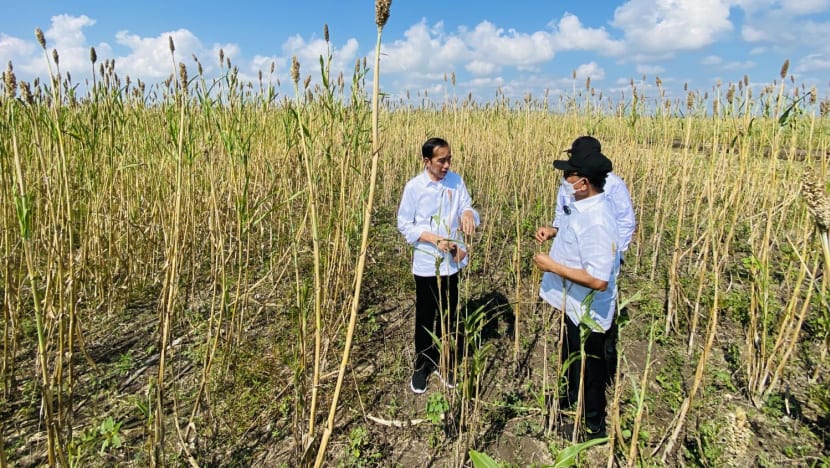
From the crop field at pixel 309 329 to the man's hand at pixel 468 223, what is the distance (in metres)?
0.33

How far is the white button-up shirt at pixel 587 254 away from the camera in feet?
5.05

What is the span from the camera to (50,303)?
1.27 meters

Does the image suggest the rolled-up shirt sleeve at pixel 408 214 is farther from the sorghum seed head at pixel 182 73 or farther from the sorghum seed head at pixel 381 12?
the sorghum seed head at pixel 381 12

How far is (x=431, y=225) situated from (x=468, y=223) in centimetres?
22

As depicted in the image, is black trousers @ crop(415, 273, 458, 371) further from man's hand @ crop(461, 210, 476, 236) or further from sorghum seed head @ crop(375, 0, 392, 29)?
sorghum seed head @ crop(375, 0, 392, 29)

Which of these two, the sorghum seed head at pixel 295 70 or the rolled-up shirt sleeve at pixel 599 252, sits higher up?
the sorghum seed head at pixel 295 70

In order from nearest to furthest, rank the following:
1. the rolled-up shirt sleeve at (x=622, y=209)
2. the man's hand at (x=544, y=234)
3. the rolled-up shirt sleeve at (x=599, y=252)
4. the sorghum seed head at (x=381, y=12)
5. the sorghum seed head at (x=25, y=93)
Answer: the sorghum seed head at (x=381, y=12)
the sorghum seed head at (x=25, y=93)
the rolled-up shirt sleeve at (x=599, y=252)
the man's hand at (x=544, y=234)
the rolled-up shirt sleeve at (x=622, y=209)

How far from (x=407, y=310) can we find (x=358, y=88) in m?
1.70

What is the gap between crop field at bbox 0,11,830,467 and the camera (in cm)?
144

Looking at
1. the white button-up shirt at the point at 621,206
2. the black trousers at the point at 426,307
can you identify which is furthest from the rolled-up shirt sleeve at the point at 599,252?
the white button-up shirt at the point at 621,206

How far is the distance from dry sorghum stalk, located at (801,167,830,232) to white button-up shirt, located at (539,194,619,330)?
2.17 feet

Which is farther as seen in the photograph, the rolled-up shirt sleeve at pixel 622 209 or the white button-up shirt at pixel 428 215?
the rolled-up shirt sleeve at pixel 622 209

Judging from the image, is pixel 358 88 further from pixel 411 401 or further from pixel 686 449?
pixel 686 449

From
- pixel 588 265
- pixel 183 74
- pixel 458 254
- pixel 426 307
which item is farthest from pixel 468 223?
pixel 183 74
